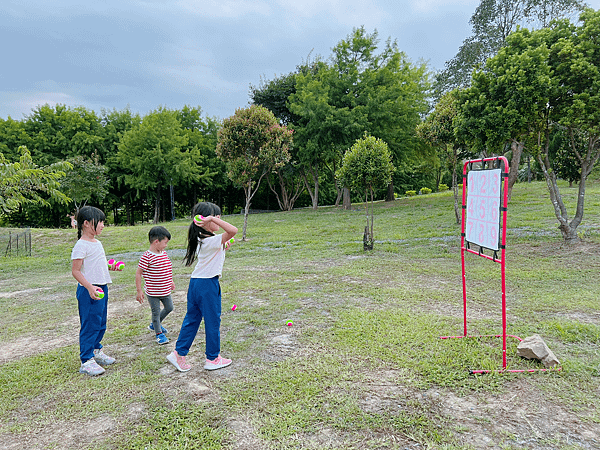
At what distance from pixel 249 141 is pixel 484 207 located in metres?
10.9

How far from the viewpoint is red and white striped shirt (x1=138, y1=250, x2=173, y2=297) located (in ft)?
13.5

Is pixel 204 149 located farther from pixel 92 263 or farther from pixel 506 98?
pixel 92 263

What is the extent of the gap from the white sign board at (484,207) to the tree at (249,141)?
32.9 ft

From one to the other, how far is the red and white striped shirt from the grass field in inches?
25.8

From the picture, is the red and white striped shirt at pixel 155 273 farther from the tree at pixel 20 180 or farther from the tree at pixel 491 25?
the tree at pixel 491 25

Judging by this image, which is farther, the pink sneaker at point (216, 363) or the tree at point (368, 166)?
the tree at point (368, 166)

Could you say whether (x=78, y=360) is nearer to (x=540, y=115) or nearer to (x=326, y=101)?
(x=540, y=115)

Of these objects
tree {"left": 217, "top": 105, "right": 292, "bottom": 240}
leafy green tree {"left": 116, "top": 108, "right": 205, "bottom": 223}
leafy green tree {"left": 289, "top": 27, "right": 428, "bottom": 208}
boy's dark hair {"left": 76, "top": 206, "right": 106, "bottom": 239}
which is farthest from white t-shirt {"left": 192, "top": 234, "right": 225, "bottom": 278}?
leafy green tree {"left": 116, "top": 108, "right": 205, "bottom": 223}

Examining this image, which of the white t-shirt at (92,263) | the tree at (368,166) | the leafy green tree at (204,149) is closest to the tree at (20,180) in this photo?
the white t-shirt at (92,263)

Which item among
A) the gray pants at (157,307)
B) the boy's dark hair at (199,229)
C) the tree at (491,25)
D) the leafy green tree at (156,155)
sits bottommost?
the gray pants at (157,307)

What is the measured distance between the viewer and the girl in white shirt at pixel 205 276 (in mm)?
3352

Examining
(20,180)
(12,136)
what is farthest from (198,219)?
(12,136)

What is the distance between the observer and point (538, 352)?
343cm

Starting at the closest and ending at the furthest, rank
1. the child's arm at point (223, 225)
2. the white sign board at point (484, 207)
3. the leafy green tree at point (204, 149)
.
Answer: the child's arm at point (223, 225)
the white sign board at point (484, 207)
the leafy green tree at point (204, 149)
